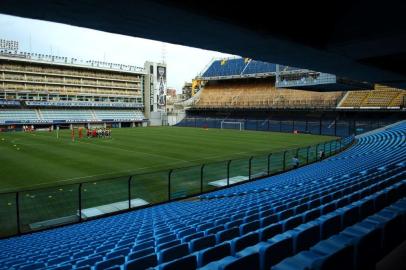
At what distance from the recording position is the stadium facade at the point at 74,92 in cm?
7138

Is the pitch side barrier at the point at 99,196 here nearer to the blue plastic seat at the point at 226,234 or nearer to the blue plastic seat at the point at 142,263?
the blue plastic seat at the point at 226,234

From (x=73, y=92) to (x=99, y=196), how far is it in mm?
73482

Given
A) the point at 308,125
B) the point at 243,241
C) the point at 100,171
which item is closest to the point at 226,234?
the point at 243,241

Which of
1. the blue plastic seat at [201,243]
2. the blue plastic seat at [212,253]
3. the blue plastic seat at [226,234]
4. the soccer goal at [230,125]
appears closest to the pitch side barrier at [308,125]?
the soccer goal at [230,125]

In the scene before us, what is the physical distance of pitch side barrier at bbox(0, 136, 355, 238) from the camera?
12.7 m

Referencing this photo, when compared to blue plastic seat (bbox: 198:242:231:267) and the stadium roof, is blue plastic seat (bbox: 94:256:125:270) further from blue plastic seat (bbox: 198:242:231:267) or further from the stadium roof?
the stadium roof

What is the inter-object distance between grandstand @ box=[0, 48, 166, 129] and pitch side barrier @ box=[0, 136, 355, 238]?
192 ft

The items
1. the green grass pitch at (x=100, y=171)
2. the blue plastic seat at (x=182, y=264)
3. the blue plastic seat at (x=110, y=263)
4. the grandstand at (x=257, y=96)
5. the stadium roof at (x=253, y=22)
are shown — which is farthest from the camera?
the grandstand at (x=257, y=96)

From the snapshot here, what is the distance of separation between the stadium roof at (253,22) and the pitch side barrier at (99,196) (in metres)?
7.00

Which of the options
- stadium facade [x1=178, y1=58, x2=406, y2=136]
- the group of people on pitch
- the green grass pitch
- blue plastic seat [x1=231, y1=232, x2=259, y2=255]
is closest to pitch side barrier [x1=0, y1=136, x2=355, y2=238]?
the green grass pitch

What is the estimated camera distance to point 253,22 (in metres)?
6.73

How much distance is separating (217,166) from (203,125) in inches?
2025

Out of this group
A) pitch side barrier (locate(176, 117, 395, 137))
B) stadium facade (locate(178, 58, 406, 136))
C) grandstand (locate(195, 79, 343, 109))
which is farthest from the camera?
grandstand (locate(195, 79, 343, 109))

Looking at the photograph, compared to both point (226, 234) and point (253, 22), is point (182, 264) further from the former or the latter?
point (253, 22)
